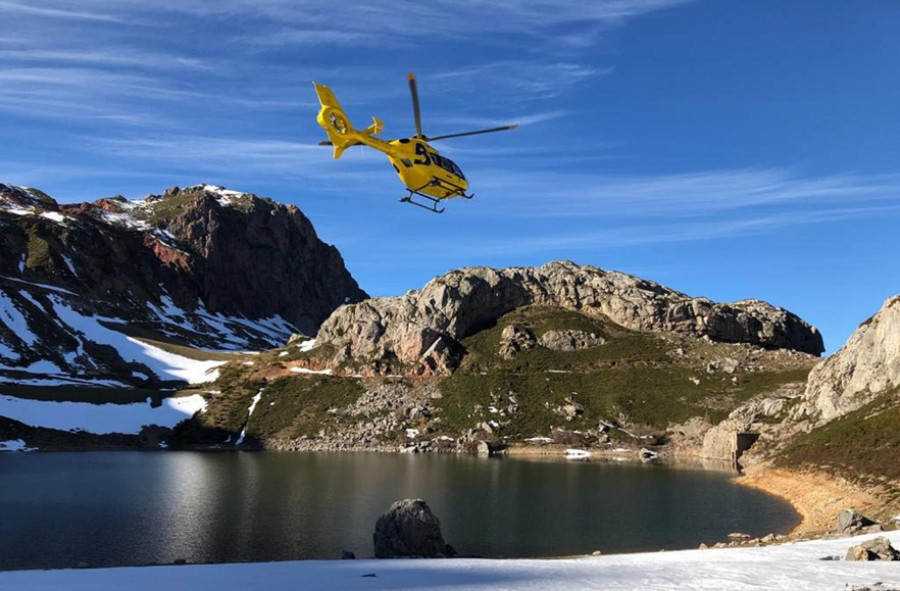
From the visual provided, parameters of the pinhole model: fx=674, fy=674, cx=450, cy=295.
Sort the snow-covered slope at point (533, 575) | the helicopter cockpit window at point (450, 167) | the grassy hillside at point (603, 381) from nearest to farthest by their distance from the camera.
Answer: the snow-covered slope at point (533, 575) < the helicopter cockpit window at point (450, 167) < the grassy hillside at point (603, 381)

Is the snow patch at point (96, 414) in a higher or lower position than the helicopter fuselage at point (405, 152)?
lower

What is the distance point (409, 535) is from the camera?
125 feet

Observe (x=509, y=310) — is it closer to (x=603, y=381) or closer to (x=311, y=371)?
(x=603, y=381)

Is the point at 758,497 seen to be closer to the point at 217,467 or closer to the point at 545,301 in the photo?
the point at 217,467

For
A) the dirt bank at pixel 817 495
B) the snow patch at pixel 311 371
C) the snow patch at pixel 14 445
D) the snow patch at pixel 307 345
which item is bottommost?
the snow patch at pixel 14 445

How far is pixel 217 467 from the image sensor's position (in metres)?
83.8

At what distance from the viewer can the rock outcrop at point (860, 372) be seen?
72.2 m

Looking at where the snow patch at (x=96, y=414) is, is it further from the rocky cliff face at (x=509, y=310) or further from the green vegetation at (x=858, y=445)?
A: the green vegetation at (x=858, y=445)

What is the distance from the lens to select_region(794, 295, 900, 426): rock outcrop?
72.2m

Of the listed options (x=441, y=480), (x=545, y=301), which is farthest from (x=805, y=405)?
(x=545, y=301)

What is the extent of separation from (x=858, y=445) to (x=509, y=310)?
346 ft

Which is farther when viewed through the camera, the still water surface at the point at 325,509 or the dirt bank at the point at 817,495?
the dirt bank at the point at 817,495

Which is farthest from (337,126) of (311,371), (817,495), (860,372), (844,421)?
(311,371)

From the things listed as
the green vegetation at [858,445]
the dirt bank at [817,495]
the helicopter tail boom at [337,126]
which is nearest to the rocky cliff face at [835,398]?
the green vegetation at [858,445]
